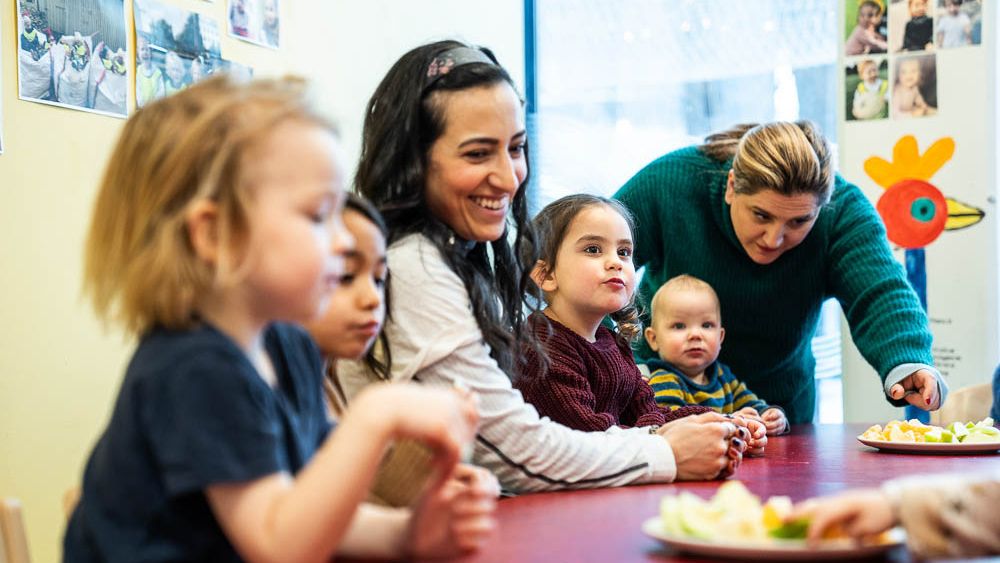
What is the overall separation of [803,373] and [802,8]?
1842 mm

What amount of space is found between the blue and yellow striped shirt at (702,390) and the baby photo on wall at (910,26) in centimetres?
158

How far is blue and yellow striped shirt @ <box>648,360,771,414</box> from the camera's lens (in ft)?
8.52

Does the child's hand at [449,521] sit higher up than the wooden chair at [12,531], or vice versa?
the child's hand at [449,521]

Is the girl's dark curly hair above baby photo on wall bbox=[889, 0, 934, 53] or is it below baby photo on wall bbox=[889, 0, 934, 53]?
below

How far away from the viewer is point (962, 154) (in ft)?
11.7

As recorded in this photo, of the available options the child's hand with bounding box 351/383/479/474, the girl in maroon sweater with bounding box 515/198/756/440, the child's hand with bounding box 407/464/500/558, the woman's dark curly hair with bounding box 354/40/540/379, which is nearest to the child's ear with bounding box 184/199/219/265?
the child's hand with bounding box 351/383/479/474

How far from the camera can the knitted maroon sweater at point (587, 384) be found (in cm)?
190

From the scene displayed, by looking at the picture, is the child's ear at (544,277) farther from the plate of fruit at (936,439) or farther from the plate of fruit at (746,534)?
the plate of fruit at (746,534)

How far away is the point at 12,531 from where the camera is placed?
3.76 ft

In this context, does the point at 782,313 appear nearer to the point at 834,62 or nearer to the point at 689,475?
the point at 689,475

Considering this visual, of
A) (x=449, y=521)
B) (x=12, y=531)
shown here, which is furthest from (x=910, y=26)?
(x=12, y=531)

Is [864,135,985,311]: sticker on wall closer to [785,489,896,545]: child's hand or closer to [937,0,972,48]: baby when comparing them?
[937,0,972,48]: baby

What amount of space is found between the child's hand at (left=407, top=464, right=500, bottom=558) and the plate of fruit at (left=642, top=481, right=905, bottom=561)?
6.4 inches

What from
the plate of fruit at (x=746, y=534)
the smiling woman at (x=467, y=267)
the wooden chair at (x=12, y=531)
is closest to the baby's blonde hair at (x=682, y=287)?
the smiling woman at (x=467, y=267)
